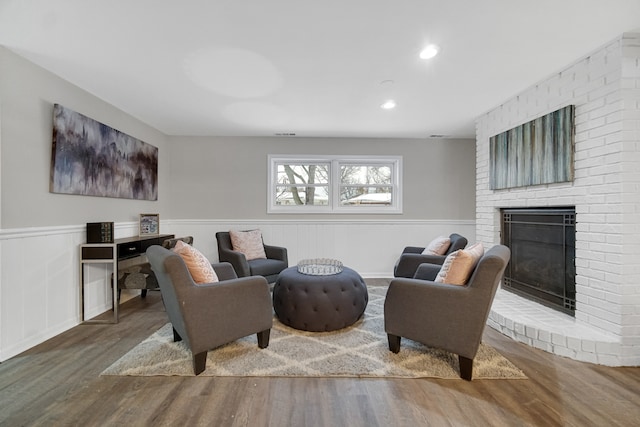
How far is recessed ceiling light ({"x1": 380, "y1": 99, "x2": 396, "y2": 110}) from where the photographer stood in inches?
121

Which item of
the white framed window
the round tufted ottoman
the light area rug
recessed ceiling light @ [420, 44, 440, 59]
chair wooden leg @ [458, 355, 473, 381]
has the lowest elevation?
the light area rug

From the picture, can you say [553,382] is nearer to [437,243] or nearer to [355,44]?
[437,243]

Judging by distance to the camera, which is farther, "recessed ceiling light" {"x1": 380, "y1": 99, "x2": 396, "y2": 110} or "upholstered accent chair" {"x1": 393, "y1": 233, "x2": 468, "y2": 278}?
"upholstered accent chair" {"x1": 393, "y1": 233, "x2": 468, "y2": 278}

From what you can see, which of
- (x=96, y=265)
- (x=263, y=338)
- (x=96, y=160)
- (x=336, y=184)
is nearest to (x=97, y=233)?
(x=96, y=265)

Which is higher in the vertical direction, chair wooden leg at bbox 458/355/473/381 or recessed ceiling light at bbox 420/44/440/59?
recessed ceiling light at bbox 420/44/440/59

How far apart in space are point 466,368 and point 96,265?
12.0 ft

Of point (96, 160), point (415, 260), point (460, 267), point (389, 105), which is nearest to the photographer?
point (460, 267)

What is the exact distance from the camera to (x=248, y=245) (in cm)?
389

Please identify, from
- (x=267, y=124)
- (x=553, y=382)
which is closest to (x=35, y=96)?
(x=267, y=124)

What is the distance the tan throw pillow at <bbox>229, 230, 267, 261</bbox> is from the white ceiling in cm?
173

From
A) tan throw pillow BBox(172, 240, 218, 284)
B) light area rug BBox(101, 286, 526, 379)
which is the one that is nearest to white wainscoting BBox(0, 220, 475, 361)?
light area rug BBox(101, 286, 526, 379)

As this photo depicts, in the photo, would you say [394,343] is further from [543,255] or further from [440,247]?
[543,255]

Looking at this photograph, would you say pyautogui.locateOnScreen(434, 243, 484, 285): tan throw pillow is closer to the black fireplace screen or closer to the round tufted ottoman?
the round tufted ottoman

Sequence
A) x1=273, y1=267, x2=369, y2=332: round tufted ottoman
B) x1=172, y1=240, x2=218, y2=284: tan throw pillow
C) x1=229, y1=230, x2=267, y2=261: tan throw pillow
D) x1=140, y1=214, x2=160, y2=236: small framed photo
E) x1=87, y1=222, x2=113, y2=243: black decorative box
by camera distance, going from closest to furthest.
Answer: x1=172, y1=240, x2=218, y2=284: tan throw pillow → x1=273, y1=267, x2=369, y2=332: round tufted ottoman → x1=87, y1=222, x2=113, y2=243: black decorative box → x1=140, y1=214, x2=160, y2=236: small framed photo → x1=229, y1=230, x2=267, y2=261: tan throw pillow
